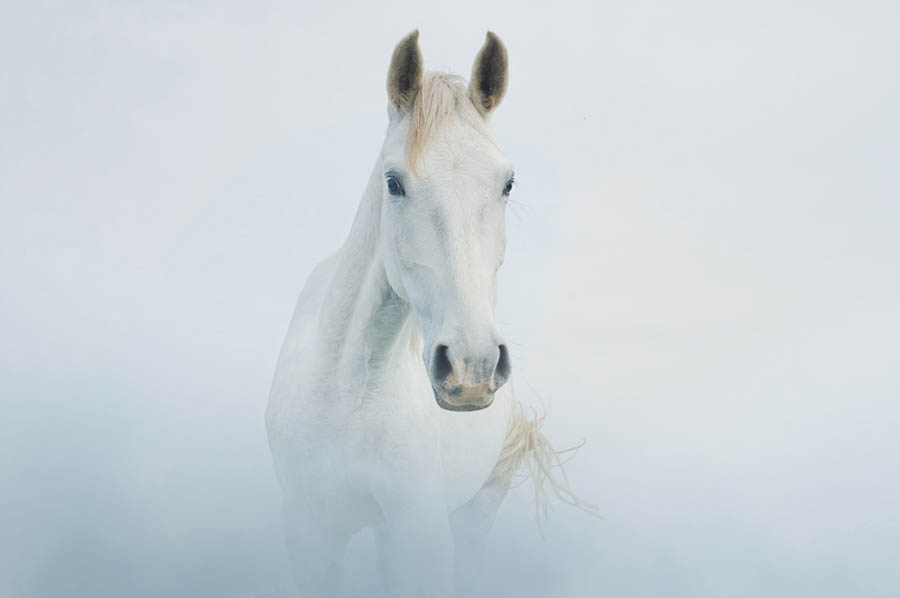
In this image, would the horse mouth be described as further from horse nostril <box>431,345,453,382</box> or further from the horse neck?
the horse neck

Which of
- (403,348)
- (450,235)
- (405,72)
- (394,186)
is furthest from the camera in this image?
(403,348)

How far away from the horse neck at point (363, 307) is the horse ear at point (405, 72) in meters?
0.29

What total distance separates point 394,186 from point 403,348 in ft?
2.90

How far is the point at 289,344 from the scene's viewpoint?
369 cm

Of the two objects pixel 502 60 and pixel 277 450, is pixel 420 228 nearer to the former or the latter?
pixel 502 60

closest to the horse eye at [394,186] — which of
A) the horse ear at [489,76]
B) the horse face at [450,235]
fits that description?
the horse face at [450,235]

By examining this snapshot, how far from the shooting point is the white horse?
8.15 feet

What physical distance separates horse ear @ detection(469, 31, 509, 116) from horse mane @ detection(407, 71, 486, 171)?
46mm

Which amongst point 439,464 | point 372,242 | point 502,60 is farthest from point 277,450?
point 502,60

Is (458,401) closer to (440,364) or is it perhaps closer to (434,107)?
(440,364)

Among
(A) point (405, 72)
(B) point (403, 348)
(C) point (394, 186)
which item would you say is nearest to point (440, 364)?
(C) point (394, 186)

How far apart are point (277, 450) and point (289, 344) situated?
52cm

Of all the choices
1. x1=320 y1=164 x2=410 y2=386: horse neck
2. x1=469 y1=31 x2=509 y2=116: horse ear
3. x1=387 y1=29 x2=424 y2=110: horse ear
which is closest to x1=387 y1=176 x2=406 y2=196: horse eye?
x1=320 y1=164 x2=410 y2=386: horse neck

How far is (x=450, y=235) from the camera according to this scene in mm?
2500
